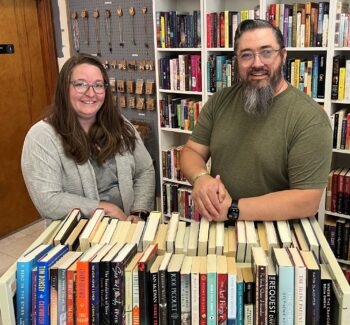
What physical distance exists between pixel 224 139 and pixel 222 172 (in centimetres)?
13

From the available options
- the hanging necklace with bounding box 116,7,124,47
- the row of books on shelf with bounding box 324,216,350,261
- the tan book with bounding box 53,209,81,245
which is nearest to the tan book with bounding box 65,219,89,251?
the tan book with bounding box 53,209,81,245

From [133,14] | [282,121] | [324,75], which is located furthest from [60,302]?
[133,14]

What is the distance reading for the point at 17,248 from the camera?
11.7ft

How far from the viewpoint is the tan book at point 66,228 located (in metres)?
1.20

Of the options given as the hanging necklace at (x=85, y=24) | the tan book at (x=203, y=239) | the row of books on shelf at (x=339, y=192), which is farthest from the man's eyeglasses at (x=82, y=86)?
the hanging necklace at (x=85, y=24)

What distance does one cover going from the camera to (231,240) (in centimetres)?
119

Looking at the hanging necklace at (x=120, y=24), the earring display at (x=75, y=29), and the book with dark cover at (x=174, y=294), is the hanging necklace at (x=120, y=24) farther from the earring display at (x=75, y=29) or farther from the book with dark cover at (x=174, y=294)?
the book with dark cover at (x=174, y=294)

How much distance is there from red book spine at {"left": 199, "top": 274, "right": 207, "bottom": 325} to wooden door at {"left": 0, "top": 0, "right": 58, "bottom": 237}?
10.4 feet

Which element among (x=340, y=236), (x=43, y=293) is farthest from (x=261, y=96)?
(x=340, y=236)

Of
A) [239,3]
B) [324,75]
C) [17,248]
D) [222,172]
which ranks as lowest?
[17,248]

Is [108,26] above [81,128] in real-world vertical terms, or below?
above

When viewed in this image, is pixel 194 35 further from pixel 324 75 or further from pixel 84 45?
pixel 84 45

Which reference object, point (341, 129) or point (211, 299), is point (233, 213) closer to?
point (211, 299)

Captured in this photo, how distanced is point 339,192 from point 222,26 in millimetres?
1401
